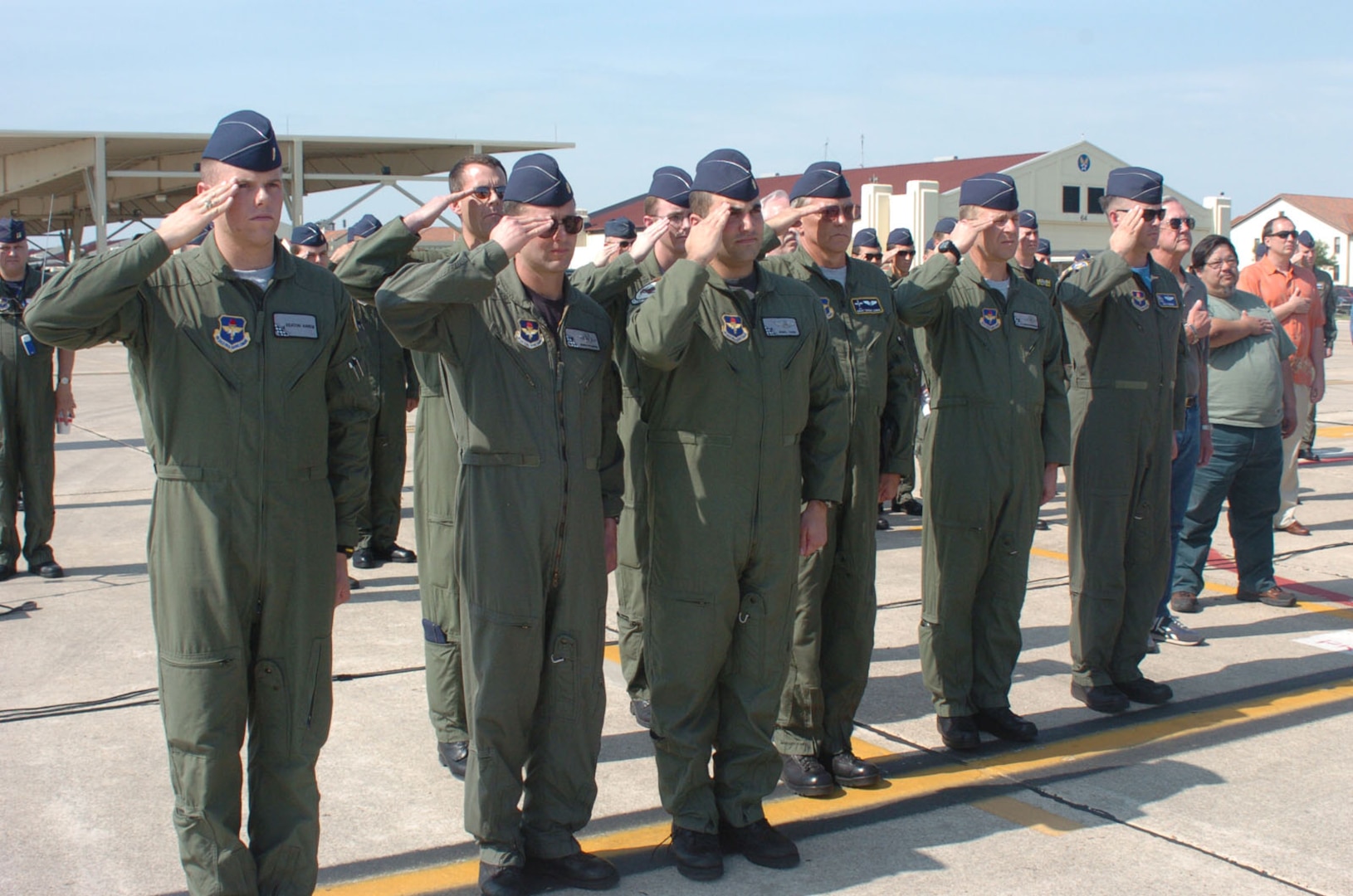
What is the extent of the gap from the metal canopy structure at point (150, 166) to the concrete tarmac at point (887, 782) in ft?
53.5

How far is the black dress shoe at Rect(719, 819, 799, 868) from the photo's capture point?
3945mm

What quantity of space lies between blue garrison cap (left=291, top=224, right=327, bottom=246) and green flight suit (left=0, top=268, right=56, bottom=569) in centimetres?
172

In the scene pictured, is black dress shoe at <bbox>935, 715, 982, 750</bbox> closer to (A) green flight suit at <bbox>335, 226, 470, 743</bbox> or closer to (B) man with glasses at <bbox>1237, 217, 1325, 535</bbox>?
(A) green flight suit at <bbox>335, 226, 470, 743</bbox>

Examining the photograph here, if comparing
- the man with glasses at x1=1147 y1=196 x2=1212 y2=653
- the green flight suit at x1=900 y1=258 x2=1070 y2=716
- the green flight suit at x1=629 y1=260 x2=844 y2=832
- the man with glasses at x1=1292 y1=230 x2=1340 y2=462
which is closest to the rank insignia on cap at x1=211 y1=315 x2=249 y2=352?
the green flight suit at x1=629 y1=260 x2=844 y2=832

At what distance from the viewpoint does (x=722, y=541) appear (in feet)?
12.9

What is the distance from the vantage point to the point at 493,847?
3709mm

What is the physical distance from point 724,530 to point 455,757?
59.9 inches

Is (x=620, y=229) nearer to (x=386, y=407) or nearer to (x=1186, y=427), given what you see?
(x=386, y=407)

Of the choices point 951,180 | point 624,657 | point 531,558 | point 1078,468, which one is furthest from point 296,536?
point 951,180

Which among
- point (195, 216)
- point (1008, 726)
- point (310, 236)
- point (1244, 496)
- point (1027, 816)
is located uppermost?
point (310, 236)

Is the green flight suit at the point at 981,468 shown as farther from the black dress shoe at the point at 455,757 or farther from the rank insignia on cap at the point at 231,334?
the rank insignia on cap at the point at 231,334

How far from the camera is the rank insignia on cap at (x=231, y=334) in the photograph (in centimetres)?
331

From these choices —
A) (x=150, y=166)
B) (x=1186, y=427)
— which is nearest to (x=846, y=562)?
(x=1186, y=427)

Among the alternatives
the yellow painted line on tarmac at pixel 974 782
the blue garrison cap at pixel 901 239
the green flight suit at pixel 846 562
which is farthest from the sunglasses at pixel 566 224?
the blue garrison cap at pixel 901 239
